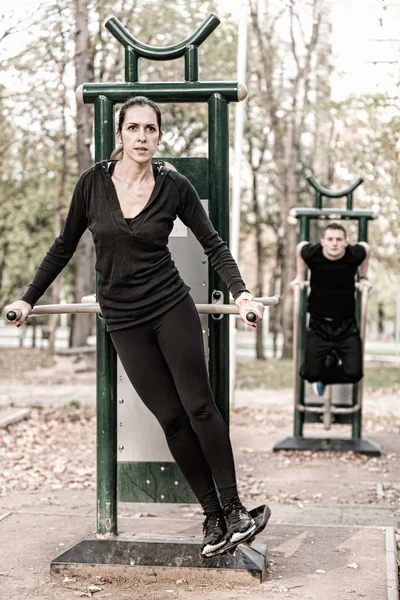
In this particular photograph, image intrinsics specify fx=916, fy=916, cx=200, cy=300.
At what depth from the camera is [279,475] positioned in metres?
7.04

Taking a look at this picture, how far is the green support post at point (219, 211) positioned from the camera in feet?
14.2

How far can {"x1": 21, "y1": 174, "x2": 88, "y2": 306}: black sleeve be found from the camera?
4.01m

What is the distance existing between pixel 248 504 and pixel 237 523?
7.35ft

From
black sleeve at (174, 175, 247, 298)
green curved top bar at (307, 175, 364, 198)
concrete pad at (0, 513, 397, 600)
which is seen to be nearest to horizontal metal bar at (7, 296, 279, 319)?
black sleeve at (174, 175, 247, 298)

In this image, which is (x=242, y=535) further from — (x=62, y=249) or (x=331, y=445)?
(x=331, y=445)

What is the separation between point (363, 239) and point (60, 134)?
11.1 metres

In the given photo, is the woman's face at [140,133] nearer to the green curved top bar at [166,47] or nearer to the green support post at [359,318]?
the green curved top bar at [166,47]

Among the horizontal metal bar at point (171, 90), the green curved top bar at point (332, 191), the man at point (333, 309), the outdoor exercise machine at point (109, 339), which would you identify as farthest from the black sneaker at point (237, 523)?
the green curved top bar at point (332, 191)

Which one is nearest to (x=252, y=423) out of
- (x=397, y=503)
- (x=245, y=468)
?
(x=245, y=468)

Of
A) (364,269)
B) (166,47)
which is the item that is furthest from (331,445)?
(166,47)

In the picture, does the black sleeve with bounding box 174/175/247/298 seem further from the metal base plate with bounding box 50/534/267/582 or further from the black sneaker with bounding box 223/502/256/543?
the metal base plate with bounding box 50/534/267/582

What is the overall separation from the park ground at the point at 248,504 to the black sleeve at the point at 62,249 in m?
1.28

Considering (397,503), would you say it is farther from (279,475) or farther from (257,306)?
(257,306)

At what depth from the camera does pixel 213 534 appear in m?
3.86
